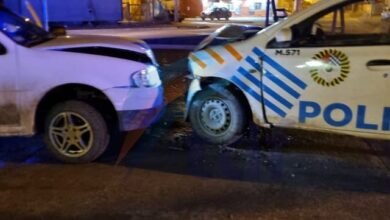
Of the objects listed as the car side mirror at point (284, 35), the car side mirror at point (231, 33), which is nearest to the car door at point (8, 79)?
the car side mirror at point (231, 33)

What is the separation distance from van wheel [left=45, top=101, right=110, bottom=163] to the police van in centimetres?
138

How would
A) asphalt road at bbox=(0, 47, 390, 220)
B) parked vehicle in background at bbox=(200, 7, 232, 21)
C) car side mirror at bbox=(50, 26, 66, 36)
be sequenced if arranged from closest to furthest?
asphalt road at bbox=(0, 47, 390, 220) < car side mirror at bbox=(50, 26, 66, 36) < parked vehicle in background at bbox=(200, 7, 232, 21)

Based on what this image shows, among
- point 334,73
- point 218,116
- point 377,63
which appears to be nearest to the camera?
point 377,63

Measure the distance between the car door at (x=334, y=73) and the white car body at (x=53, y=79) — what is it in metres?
1.48

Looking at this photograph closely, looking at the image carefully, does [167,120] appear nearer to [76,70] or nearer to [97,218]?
[76,70]

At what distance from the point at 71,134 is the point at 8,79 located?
0.85 meters

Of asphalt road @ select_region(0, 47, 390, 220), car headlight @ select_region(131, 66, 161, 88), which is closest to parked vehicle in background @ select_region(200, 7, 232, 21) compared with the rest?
asphalt road @ select_region(0, 47, 390, 220)

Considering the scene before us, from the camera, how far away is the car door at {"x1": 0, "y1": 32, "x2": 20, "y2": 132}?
4867 mm

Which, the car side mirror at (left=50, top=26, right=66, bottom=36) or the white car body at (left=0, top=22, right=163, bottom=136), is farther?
the car side mirror at (left=50, top=26, right=66, bottom=36)

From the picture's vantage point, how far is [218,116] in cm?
564

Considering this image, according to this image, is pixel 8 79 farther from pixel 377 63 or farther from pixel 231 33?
pixel 377 63

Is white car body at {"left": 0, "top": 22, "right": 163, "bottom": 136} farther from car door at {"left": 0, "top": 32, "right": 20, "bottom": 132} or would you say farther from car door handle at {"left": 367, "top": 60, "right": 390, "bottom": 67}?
car door handle at {"left": 367, "top": 60, "right": 390, "bottom": 67}

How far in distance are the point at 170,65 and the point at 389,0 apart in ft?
24.5

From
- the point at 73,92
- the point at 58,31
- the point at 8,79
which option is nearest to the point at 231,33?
the point at 73,92
